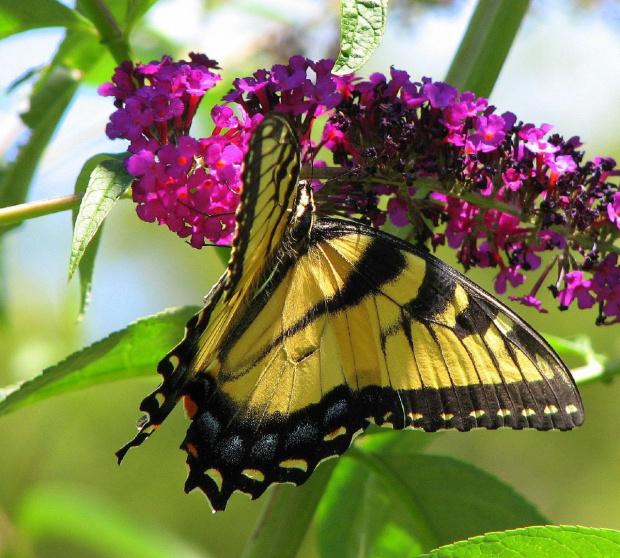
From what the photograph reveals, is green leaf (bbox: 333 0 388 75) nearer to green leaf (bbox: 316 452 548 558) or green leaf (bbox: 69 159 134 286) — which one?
green leaf (bbox: 69 159 134 286)

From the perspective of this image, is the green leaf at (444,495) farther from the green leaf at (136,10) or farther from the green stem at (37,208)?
the green leaf at (136,10)

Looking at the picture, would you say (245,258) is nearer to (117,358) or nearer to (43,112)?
(117,358)

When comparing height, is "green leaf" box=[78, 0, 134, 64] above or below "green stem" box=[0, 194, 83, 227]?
above

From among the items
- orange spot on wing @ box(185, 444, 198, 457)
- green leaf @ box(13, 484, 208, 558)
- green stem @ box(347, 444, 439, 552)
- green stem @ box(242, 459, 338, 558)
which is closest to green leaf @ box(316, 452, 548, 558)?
green stem @ box(347, 444, 439, 552)

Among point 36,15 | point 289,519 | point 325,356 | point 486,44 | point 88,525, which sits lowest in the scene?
point 88,525

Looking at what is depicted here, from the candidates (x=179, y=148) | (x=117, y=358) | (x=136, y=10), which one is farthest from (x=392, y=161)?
(x=117, y=358)

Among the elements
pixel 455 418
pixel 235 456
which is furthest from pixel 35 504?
pixel 455 418
